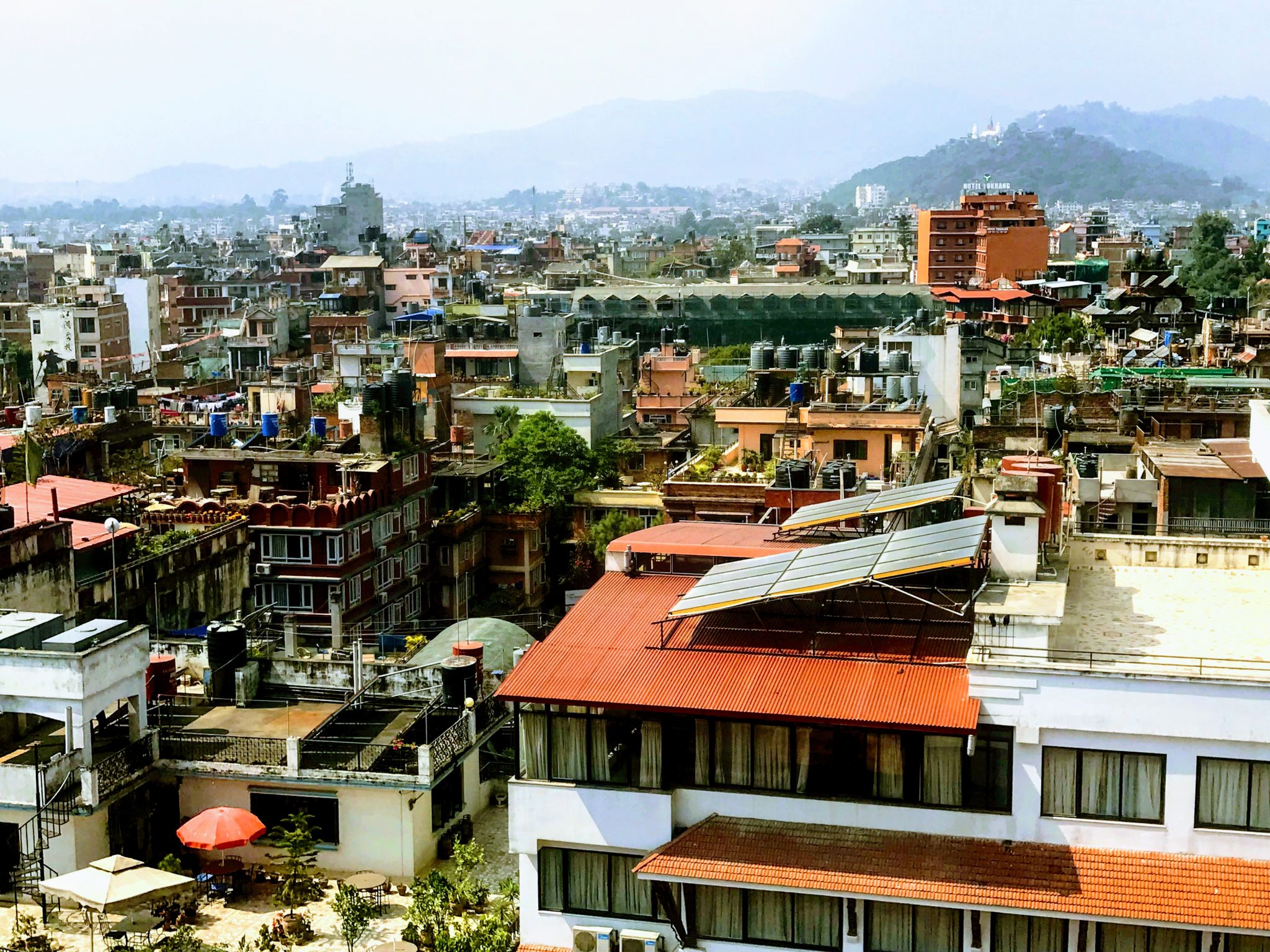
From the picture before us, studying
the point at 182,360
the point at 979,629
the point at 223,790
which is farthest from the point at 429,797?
the point at 182,360

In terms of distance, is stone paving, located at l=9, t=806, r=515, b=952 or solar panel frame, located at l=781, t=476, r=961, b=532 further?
stone paving, located at l=9, t=806, r=515, b=952

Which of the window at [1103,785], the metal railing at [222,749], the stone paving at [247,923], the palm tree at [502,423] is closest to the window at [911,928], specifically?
the window at [1103,785]

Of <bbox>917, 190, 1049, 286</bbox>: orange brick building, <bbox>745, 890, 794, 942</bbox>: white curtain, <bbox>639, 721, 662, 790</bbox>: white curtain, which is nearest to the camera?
<bbox>745, 890, 794, 942</bbox>: white curtain

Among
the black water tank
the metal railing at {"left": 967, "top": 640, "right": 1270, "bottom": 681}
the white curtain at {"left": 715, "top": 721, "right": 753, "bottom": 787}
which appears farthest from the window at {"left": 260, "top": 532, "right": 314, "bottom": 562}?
the metal railing at {"left": 967, "top": 640, "right": 1270, "bottom": 681}

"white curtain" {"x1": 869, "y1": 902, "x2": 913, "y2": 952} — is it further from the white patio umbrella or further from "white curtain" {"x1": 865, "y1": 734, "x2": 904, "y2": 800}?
the white patio umbrella

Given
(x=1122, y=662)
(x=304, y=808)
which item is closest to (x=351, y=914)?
(x=304, y=808)

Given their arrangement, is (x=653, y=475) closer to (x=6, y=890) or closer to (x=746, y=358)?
(x=746, y=358)
